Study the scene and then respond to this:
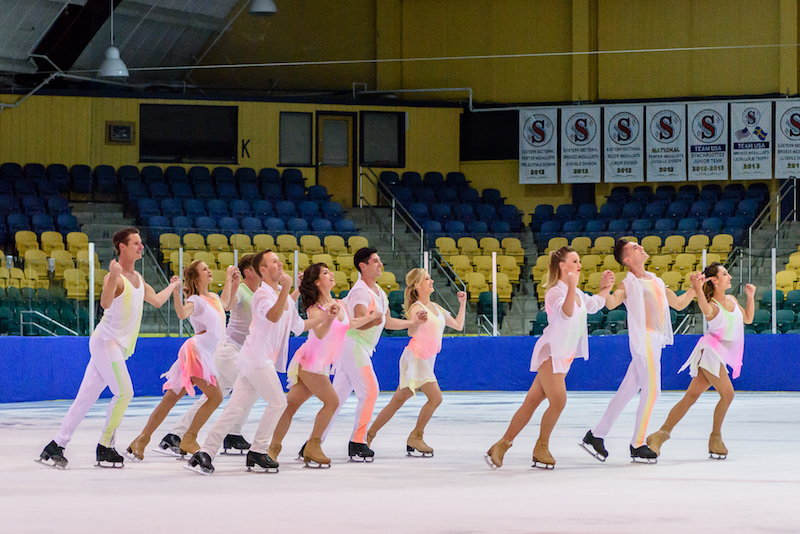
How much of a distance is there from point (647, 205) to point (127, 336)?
1791 cm

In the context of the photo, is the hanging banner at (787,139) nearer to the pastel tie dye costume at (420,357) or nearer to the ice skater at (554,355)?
the pastel tie dye costume at (420,357)

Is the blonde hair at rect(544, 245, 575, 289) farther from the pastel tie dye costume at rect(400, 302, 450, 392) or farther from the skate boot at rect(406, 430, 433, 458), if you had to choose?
the skate boot at rect(406, 430, 433, 458)

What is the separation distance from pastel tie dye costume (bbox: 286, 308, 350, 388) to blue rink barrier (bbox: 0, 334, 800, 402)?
7778 mm

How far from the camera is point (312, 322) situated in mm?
7668

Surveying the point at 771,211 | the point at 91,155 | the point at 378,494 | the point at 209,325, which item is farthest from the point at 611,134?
the point at 378,494

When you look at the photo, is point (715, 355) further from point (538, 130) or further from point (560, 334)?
point (538, 130)

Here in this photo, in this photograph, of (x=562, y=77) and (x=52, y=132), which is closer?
(x=52, y=132)

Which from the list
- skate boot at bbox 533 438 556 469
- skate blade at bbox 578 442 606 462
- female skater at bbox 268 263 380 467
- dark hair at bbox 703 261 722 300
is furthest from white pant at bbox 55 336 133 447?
dark hair at bbox 703 261 722 300

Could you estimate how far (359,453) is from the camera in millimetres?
8469

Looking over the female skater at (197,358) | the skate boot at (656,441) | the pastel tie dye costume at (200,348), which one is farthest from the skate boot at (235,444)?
the skate boot at (656,441)

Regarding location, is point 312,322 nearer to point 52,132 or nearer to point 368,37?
point 52,132

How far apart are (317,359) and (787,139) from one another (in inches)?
766

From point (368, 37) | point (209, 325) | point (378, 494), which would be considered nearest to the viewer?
point (378, 494)

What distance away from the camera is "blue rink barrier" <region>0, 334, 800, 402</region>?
1500cm
